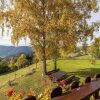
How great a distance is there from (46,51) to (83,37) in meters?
4.21

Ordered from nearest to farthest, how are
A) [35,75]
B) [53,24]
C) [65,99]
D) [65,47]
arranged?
[65,99] → [53,24] → [65,47] → [35,75]

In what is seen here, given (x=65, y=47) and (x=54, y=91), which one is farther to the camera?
(x=65, y=47)

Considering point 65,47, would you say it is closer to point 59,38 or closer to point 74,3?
point 59,38

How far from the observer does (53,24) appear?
31219mm

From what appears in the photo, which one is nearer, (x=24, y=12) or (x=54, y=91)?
(x=54, y=91)

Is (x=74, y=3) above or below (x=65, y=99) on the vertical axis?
above

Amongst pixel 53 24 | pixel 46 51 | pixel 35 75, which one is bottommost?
pixel 35 75

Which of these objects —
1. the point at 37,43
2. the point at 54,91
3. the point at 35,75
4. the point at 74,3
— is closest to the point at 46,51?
the point at 37,43

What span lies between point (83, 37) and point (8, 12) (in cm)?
809

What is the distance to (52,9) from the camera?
32.5 metres

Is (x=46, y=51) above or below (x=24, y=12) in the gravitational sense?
below

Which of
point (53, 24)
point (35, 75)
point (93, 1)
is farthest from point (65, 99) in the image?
point (35, 75)

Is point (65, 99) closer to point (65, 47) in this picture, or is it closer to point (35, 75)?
point (65, 47)

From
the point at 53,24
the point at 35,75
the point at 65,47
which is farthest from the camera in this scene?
the point at 35,75
